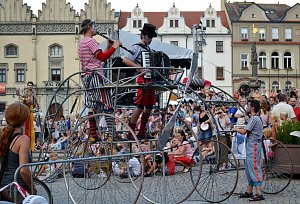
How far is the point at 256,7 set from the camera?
248 feet

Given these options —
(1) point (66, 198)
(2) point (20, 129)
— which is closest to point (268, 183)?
(1) point (66, 198)

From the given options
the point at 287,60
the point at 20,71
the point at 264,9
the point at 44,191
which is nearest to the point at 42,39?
the point at 20,71

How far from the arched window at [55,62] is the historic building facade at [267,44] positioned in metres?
19.8

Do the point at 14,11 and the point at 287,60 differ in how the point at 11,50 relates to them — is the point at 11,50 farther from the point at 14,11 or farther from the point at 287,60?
the point at 287,60

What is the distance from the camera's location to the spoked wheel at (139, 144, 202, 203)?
8.73 m

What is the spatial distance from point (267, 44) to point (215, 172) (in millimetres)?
66876

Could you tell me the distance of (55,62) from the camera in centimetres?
6956

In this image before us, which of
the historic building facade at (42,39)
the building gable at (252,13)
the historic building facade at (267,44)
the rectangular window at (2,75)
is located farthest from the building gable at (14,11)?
the building gable at (252,13)

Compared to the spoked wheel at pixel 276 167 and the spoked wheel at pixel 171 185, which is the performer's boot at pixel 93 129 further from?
the spoked wheel at pixel 276 167

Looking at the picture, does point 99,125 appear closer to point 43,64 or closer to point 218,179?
point 218,179

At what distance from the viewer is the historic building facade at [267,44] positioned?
74.1m

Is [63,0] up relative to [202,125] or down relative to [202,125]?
up

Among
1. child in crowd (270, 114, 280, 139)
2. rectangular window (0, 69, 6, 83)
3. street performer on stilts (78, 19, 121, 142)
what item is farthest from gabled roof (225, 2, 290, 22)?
street performer on stilts (78, 19, 121, 142)

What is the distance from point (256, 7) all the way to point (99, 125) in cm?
6873
